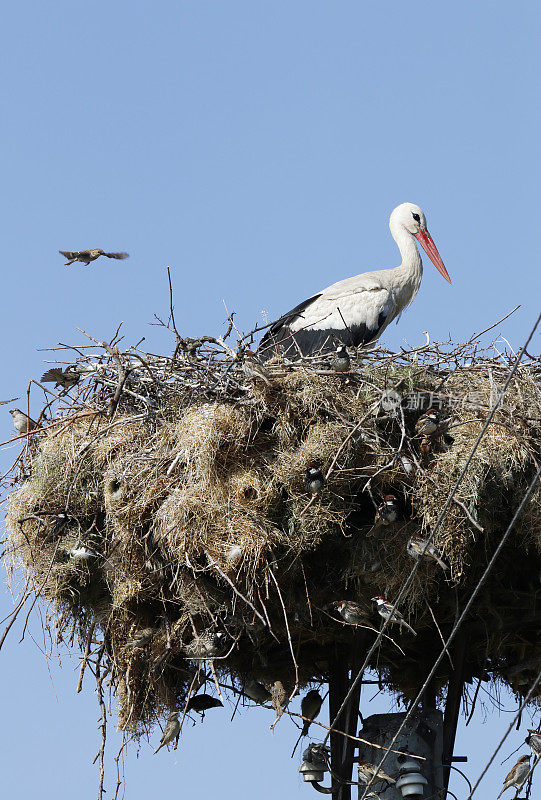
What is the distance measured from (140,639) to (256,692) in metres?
0.81

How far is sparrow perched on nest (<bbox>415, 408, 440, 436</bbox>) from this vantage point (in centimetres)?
684

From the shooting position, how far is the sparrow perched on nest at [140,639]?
284 inches

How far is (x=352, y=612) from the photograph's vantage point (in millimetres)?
6820

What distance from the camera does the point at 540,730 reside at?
7207 mm

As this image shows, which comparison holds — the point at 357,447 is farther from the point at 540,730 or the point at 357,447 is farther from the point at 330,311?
the point at 330,311

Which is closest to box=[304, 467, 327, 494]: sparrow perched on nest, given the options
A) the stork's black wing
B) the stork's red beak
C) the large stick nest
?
the large stick nest

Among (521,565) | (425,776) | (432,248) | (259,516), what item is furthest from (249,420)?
(432,248)

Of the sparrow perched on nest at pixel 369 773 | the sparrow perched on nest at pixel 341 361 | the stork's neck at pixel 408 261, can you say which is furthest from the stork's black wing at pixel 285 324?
the sparrow perched on nest at pixel 369 773

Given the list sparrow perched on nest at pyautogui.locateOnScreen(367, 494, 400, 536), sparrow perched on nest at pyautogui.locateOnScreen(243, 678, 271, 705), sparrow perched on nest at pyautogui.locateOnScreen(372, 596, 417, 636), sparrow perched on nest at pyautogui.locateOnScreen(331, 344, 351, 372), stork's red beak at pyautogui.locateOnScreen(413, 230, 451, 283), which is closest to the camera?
sparrow perched on nest at pyautogui.locateOnScreen(372, 596, 417, 636)

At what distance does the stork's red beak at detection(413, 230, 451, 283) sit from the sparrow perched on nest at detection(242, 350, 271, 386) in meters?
3.93

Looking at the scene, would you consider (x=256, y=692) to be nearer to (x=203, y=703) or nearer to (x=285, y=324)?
(x=203, y=703)

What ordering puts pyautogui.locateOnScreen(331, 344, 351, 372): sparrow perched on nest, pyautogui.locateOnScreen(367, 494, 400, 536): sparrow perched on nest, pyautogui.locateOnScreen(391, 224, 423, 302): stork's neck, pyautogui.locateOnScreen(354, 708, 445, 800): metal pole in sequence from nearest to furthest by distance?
1. pyautogui.locateOnScreen(367, 494, 400, 536): sparrow perched on nest
2. pyautogui.locateOnScreen(354, 708, 445, 800): metal pole
3. pyautogui.locateOnScreen(331, 344, 351, 372): sparrow perched on nest
4. pyautogui.locateOnScreen(391, 224, 423, 302): stork's neck

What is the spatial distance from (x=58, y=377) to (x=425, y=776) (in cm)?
318

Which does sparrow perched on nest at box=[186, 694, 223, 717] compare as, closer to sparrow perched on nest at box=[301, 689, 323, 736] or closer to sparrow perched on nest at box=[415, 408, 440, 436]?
sparrow perched on nest at box=[301, 689, 323, 736]
